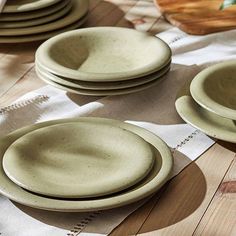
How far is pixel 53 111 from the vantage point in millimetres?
1310

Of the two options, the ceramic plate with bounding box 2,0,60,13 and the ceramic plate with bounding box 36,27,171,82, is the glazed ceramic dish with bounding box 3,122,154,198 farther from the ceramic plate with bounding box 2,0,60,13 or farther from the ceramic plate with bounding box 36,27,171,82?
the ceramic plate with bounding box 2,0,60,13

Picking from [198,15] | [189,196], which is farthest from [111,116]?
[198,15]

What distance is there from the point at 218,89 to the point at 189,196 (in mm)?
305

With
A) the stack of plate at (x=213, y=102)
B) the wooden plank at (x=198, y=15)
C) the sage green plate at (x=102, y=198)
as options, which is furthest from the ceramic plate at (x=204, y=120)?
the wooden plank at (x=198, y=15)

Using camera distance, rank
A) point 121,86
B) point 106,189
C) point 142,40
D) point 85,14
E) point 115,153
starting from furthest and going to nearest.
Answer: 1. point 85,14
2. point 142,40
3. point 121,86
4. point 115,153
5. point 106,189

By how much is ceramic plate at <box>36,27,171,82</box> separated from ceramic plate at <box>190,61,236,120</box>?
0.10 metres

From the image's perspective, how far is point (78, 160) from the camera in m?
1.09

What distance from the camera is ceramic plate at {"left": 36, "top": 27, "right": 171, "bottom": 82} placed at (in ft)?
4.34

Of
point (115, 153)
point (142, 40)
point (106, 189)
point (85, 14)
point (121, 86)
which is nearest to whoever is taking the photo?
point (106, 189)

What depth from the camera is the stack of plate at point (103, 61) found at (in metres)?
1.29

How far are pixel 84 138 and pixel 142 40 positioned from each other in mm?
423

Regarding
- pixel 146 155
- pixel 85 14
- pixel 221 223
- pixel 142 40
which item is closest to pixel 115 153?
pixel 146 155

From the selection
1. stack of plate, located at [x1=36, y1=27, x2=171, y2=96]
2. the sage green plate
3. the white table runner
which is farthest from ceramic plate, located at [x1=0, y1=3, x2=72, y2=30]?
the sage green plate

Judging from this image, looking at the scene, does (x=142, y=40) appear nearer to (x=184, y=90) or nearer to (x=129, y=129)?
(x=184, y=90)
